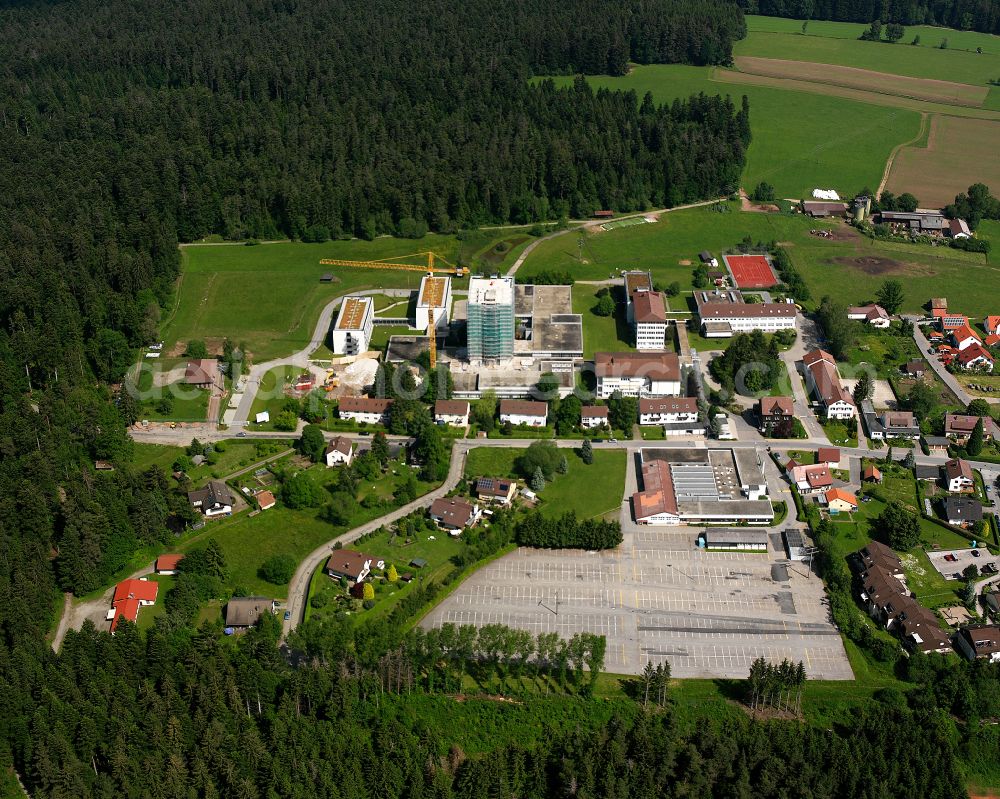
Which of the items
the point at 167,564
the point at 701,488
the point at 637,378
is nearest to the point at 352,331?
the point at 637,378

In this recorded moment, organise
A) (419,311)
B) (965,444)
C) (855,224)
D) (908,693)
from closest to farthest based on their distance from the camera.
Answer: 1. (908,693)
2. (965,444)
3. (419,311)
4. (855,224)

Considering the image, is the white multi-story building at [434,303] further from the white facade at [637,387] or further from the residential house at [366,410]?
the white facade at [637,387]

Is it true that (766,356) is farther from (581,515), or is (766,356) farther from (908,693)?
(908,693)

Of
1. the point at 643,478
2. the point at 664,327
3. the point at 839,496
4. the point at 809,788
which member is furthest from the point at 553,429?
the point at 809,788

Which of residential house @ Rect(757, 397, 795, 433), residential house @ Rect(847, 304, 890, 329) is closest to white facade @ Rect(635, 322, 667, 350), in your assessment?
residential house @ Rect(757, 397, 795, 433)

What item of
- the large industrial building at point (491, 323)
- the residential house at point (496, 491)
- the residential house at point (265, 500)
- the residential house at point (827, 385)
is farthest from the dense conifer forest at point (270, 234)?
the large industrial building at point (491, 323)

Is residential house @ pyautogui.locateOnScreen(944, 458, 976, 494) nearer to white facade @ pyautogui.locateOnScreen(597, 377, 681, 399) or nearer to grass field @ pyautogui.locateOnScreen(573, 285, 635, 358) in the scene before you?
white facade @ pyautogui.locateOnScreen(597, 377, 681, 399)

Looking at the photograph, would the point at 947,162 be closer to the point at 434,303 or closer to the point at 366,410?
the point at 434,303
